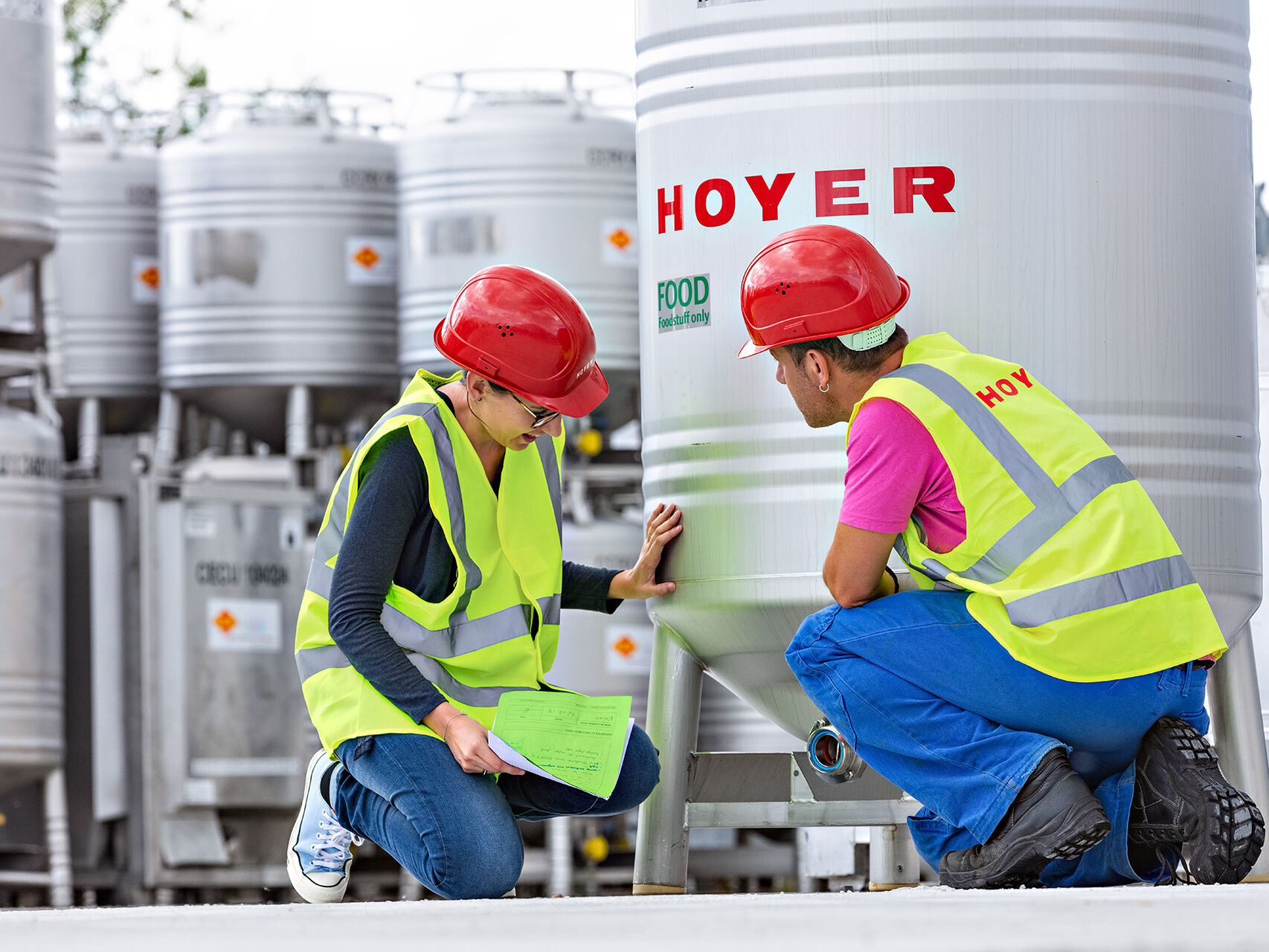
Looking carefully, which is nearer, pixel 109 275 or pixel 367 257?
pixel 367 257

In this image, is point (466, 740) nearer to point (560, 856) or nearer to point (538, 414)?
point (538, 414)

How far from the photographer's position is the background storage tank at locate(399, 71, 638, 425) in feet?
26.7

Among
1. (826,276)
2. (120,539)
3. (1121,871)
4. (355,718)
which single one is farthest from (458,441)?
(120,539)

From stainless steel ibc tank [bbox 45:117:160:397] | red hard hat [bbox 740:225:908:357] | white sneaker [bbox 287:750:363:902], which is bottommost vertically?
white sneaker [bbox 287:750:363:902]

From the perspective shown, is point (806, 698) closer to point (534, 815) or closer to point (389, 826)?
point (534, 815)

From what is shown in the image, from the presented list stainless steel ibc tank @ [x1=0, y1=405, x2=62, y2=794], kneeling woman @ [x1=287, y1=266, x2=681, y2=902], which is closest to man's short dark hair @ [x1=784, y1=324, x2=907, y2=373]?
kneeling woman @ [x1=287, y1=266, x2=681, y2=902]

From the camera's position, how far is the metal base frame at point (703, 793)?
4.16 meters

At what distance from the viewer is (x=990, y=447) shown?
320 cm

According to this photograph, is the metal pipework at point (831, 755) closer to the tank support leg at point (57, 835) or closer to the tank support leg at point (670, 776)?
the tank support leg at point (670, 776)

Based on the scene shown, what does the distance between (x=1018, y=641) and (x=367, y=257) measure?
5.94 meters

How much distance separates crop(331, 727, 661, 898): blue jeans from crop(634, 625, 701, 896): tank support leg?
487mm

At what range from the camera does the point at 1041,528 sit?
10.5 feet

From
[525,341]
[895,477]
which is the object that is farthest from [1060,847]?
[525,341]

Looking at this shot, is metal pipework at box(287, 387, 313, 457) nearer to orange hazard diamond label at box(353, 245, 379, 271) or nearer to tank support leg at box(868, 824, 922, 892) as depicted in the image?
orange hazard diamond label at box(353, 245, 379, 271)
